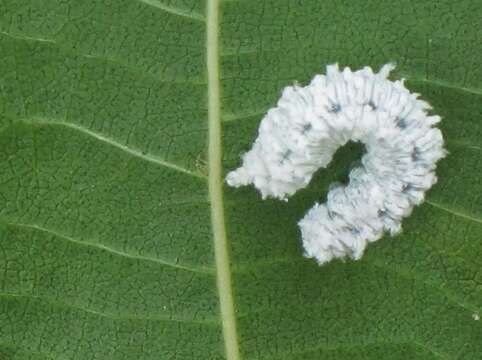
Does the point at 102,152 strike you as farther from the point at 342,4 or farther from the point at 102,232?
the point at 342,4

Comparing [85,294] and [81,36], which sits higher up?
[81,36]

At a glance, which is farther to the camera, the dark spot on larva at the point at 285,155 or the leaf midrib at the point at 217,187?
the leaf midrib at the point at 217,187

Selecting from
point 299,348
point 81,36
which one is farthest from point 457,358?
point 81,36

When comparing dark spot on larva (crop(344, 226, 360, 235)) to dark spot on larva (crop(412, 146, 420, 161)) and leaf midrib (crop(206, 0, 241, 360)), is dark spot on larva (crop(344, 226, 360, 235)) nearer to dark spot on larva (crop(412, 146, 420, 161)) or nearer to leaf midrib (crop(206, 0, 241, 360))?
dark spot on larva (crop(412, 146, 420, 161))

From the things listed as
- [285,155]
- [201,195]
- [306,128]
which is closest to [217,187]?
[201,195]

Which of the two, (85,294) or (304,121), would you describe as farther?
(85,294)

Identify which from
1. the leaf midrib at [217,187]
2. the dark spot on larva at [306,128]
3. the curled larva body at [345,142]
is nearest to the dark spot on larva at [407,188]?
the curled larva body at [345,142]

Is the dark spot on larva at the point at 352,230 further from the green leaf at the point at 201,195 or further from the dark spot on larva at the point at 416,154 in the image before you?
the dark spot on larva at the point at 416,154
